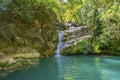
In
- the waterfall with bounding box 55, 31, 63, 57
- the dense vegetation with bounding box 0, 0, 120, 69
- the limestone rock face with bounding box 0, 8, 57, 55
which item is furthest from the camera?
the waterfall with bounding box 55, 31, 63, 57

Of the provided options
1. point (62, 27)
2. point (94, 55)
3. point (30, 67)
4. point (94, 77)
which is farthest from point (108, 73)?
point (62, 27)

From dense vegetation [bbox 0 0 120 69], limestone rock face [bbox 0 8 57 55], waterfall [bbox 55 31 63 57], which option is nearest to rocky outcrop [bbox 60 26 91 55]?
dense vegetation [bbox 0 0 120 69]

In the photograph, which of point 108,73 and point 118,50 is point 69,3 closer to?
point 118,50

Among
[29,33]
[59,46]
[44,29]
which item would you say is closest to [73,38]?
[59,46]

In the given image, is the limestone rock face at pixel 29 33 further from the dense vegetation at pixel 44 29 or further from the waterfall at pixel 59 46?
the waterfall at pixel 59 46

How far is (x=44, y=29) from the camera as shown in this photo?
34.2 metres

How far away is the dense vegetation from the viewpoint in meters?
29.8

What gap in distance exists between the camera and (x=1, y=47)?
2938 centimetres

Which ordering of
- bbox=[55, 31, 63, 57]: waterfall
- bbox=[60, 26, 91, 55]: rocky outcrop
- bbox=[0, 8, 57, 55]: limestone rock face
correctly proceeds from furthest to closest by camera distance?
bbox=[55, 31, 63, 57]: waterfall, bbox=[60, 26, 91, 55]: rocky outcrop, bbox=[0, 8, 57, 55]: limestone rock face

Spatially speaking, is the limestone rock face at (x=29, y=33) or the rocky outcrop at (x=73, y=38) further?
the rocky outcrop at (x=73, y=38)

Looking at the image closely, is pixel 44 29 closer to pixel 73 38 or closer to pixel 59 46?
pixel 59 46

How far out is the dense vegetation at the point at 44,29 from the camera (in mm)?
29781

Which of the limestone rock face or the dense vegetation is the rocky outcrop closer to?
the dense vegetation

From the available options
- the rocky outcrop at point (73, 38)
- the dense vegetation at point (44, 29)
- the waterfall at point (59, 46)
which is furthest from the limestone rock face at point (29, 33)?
the rocky outcrop at point (73, 38)
